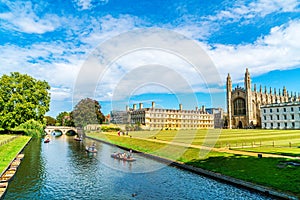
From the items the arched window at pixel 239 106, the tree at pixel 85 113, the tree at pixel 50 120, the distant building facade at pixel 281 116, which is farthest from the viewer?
the tree at pixel 50 120

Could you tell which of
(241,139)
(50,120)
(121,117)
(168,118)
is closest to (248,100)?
(168,118)

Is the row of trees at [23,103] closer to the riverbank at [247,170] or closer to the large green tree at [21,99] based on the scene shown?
the large green tree at [21,99]

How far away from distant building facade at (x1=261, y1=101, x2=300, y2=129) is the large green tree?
80.7 meters

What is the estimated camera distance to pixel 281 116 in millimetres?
89438

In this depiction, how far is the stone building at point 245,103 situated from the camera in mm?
106750

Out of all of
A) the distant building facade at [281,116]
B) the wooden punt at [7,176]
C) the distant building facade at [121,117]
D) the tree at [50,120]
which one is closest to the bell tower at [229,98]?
the distant building facade at [281,116]

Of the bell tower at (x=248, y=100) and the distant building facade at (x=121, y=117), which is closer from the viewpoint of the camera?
the bell tower at (x=248, y=100)

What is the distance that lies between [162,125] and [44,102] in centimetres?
6049

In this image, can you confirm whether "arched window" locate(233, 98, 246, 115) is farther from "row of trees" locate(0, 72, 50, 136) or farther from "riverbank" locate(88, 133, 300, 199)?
"riverbank" locate(88, 133, 300, 199)

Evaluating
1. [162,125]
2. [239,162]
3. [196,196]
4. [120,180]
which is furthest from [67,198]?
[162,125]

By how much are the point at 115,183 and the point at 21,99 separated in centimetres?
4447

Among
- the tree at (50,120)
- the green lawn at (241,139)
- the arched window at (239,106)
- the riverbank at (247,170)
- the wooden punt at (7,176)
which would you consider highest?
the arched window at (239,106)

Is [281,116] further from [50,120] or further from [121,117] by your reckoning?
[50,120]

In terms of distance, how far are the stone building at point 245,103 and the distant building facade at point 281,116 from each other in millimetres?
10802
